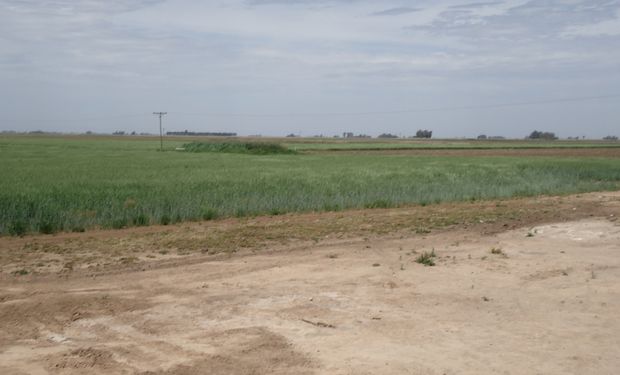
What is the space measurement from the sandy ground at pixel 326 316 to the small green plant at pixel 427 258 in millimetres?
129

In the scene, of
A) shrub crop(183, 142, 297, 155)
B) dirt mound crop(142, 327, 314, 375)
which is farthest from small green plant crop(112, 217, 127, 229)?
shrub crop(183, 142, 297, 155)

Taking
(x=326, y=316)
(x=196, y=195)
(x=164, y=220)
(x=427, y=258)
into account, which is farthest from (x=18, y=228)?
(x=326, y=316)

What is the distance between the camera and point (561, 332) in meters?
6.91

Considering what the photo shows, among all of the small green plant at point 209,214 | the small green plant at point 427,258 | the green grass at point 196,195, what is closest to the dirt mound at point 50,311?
the small green plant at point 427,258

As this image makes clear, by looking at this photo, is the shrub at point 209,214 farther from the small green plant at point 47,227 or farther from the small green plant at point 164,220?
the small green plant at point 47,227

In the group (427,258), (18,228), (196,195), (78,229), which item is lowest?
(78,229)

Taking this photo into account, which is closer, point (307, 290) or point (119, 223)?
point (307, 290)

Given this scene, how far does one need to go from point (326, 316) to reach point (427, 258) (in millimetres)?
3702

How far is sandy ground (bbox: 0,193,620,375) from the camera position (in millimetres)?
5949

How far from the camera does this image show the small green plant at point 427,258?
10320mm

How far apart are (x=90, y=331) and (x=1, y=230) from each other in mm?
9072

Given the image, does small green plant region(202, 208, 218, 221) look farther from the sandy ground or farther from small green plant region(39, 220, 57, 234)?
the sandy ground

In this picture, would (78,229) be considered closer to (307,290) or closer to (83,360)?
(307,290)

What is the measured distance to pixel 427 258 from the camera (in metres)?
10.6
